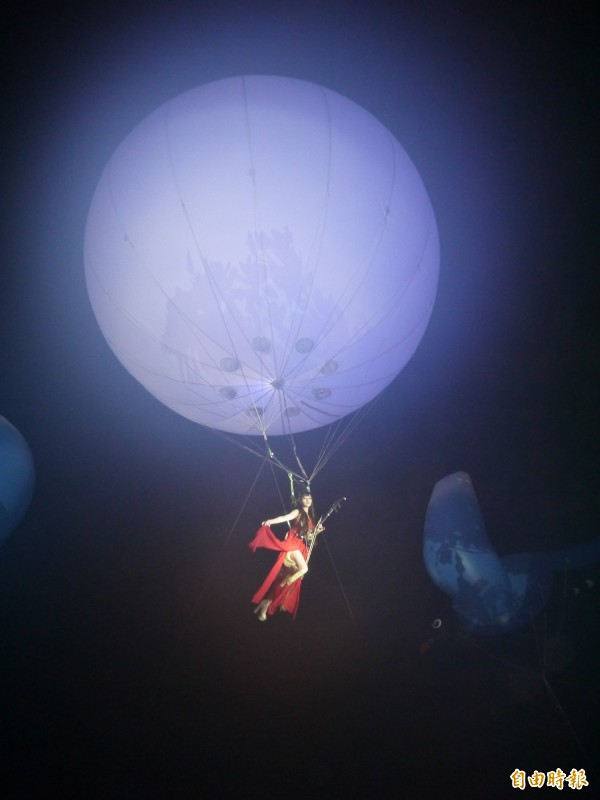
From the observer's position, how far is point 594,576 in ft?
9.40

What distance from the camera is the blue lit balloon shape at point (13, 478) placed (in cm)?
275

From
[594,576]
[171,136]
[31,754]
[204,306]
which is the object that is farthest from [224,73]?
[31,754]

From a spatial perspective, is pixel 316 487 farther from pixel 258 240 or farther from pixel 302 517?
pixel 258 240

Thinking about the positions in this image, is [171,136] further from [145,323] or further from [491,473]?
[491,473]

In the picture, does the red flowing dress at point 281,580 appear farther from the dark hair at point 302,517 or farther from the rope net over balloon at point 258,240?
the rope net over balloon at point 258,240

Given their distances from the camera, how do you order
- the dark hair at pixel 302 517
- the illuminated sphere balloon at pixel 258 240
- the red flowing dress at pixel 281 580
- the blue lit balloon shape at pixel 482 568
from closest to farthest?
the illuminated sphere balloon at pixel 258 240 → the red flowing dress at pixel 281 580 → the dark hair at pixel 302 517 → the blue lit balloon shape at pixel 482 568

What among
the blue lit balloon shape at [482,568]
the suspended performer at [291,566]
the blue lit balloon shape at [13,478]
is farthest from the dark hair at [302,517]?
the blue lit balloon shape at [13,478]

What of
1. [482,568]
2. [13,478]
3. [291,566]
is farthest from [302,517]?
[13,478]

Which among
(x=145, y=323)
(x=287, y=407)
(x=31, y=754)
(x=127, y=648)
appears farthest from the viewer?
(x=127, y=648)

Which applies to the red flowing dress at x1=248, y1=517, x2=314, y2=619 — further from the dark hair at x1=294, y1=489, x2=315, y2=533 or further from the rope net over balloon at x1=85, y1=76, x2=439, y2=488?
the rope net over balloon at x1=85, y1=76, x2=439, y2=488

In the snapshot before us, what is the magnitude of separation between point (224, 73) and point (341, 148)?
61.0 inches

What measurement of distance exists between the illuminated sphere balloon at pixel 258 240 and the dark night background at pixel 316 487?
1.18 meters

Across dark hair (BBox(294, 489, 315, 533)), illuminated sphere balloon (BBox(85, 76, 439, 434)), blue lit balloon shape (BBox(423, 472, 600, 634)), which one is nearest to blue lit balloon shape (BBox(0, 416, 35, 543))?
illuminated sphere balloon (BBox(85, 76, 439, 434))

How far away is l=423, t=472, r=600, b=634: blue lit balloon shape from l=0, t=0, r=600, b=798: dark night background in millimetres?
120
